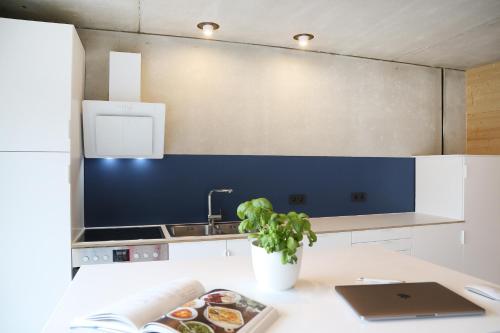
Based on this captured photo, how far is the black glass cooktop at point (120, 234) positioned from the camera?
2.63 metres

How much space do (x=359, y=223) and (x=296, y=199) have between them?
0.61 m

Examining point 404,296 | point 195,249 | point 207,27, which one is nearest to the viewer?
point 404,296

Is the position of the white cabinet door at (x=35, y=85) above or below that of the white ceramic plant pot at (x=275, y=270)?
above

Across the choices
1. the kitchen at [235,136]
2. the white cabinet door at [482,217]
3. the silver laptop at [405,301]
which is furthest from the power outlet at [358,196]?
the silver laptop at [405,301]

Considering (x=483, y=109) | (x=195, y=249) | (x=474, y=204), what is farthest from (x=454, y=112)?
(x=195, y=249)

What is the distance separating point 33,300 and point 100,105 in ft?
4.51

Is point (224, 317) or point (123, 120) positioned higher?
point (123, 120)

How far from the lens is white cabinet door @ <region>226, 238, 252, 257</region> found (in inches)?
109

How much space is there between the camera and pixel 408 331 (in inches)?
40.0

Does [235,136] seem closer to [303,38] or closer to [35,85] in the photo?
[303,38]

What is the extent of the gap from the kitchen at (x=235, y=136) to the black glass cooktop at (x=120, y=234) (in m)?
0.03

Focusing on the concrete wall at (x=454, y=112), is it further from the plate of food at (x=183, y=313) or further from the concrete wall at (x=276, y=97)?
the plate of food at (x=183, y=313)

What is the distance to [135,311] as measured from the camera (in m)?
1.00

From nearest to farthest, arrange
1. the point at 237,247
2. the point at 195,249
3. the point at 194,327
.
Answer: the point at 194,327, the point at 195,249, the point at 237,247
